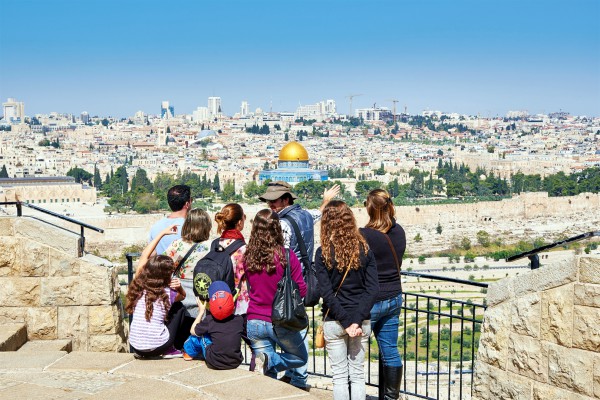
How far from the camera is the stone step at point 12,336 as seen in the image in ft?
14.5

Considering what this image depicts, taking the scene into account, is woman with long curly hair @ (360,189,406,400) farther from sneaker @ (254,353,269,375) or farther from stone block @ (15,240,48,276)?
stone block @ (15,240,48,276)

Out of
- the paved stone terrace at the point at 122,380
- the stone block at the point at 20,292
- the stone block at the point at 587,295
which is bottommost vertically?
the paved stone terrace at the point at 122,380

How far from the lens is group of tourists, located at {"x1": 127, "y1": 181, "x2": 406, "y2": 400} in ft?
12.2

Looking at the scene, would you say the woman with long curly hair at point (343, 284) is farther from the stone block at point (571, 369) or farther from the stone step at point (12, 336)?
the stone step at point (12, 336)

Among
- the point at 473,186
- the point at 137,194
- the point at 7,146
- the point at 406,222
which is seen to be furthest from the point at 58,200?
the point at 7,146

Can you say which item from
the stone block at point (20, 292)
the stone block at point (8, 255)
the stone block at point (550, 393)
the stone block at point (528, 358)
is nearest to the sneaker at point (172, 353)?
the stone block at point (20, 292)

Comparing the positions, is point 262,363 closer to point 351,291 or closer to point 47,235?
point 351,291

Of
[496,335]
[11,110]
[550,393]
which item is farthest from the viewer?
[11,110]

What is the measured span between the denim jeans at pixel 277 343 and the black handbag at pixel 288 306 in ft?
0.18

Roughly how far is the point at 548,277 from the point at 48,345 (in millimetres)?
2692

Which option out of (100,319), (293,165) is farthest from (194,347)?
(293,165)

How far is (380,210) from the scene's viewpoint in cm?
396

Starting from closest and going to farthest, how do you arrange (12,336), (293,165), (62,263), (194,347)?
(194,347) < (12,336) < (62,263) < (293,165)

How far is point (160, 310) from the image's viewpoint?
404cm
